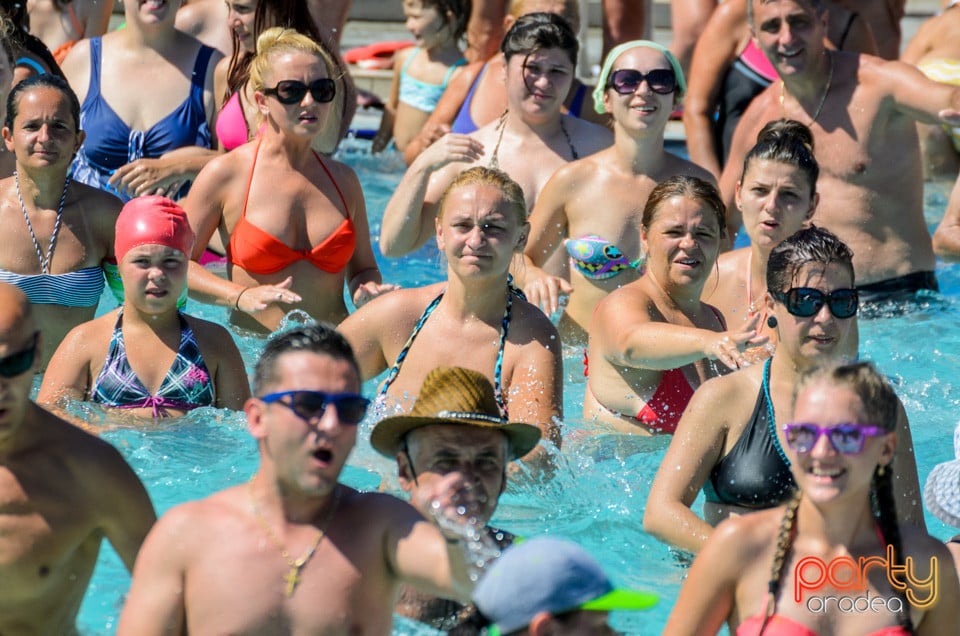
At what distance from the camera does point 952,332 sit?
24.8 ft

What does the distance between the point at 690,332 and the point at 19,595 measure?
230 cm

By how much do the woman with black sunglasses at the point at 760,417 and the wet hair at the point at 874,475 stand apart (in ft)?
2.38

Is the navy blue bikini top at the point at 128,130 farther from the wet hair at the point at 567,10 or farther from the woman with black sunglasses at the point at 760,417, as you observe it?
the woman with black sunglasses at the point at 760,417

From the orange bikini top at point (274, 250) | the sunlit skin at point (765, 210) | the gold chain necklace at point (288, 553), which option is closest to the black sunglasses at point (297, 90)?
the orange bikini top at point (274, 250)

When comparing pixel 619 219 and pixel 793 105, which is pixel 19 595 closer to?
pixel 619 219

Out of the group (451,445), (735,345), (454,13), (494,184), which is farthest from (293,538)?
(454,13)

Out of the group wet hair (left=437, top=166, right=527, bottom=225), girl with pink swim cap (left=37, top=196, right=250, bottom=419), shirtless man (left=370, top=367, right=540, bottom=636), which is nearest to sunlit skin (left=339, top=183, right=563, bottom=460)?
wet hair (left=437, top=166, right=527, bottom=225)

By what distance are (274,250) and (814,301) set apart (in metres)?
2.70

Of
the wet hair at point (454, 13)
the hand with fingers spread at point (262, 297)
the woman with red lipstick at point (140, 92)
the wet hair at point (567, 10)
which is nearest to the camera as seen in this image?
the hand with fingers spread at point (262, 297)

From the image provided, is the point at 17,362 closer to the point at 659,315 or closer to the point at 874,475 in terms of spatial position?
the point at 874,475

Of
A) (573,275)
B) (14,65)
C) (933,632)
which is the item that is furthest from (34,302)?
(933,632)

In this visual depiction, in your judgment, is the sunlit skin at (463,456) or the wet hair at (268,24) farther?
the wet hair at (268,24)

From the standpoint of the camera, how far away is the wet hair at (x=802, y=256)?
166 inches

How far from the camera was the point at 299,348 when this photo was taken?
3254 millimetres
